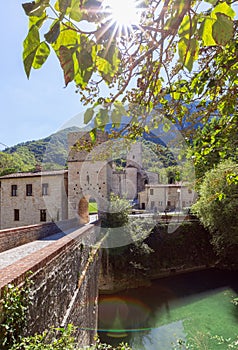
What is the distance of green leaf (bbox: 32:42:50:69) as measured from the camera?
0.75 metres

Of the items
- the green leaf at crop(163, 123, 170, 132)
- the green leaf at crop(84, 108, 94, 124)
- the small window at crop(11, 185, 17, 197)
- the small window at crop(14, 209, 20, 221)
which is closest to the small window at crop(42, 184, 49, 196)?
the small window at crop(11, 185, 17, 197)

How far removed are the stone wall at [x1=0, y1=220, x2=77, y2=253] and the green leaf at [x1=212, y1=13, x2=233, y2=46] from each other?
840cm

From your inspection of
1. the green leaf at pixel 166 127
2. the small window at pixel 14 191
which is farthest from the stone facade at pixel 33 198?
the green leaf at pixel 166 127

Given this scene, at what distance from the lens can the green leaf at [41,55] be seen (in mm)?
751

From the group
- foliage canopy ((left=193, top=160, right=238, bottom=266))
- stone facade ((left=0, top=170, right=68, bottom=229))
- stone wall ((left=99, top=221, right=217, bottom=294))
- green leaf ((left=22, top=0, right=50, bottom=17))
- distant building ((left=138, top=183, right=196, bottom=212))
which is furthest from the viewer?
distant building ((left=138, top=183, right=196, bottom=212))

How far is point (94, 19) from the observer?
865 mm

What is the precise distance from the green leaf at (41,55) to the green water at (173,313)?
31.1 feet

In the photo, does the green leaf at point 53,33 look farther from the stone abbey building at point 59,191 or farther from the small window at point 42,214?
the small window at point 42,214

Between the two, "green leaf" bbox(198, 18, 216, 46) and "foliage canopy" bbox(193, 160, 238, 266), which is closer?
"green leaf" bbox(198, 18, 216, 46)

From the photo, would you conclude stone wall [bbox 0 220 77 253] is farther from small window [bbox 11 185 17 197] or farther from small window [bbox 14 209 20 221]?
small window [bbox 11 185 17 197]

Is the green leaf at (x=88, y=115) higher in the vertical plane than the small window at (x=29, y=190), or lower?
higher

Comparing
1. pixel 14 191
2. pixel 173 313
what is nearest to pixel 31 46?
pixel 173 313

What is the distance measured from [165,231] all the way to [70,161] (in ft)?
26.5

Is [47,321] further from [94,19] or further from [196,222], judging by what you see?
[196,222]
